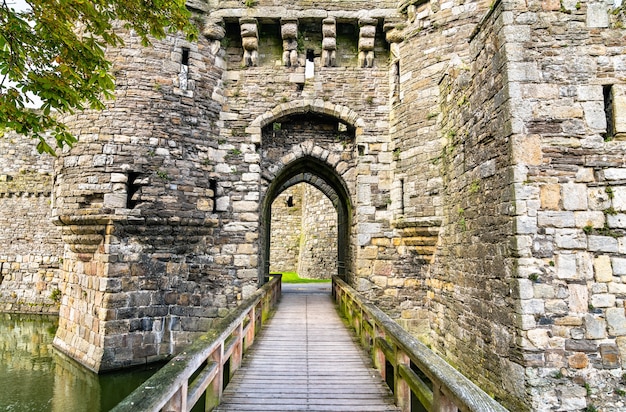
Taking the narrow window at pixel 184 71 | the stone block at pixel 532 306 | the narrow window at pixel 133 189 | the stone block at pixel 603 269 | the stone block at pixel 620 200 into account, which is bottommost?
the stone block at pixel 532 306

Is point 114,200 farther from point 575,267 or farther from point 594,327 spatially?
point 594,327

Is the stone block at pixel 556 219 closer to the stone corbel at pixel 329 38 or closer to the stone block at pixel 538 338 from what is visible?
the stone block at pixel 538 338

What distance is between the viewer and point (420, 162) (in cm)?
705

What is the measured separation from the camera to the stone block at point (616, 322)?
3953 millimetres

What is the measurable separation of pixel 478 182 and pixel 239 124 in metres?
4.70

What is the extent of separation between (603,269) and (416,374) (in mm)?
2387

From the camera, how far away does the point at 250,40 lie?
783 centimetres

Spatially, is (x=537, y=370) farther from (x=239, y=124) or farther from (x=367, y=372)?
(x=239, y=124)

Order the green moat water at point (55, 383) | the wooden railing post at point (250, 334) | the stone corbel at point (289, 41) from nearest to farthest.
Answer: the wooden railing post at point (250, 334), the green moat water at point (55, 383), the stone corbel at point (289, 41)

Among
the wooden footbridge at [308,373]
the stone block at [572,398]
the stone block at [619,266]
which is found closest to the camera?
the wooden footbridge at [308,373]

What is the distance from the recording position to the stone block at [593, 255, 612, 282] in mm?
4016

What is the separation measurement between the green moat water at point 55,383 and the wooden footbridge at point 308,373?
2.44 metres

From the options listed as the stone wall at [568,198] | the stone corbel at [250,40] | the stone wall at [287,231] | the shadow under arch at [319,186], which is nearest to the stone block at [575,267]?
the stone wall at [568,198]

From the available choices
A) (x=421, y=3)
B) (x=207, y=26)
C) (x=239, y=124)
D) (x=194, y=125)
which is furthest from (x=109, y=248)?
(x=421, y=3)
